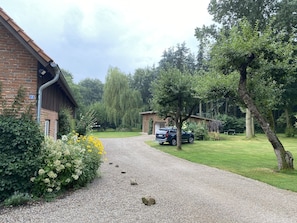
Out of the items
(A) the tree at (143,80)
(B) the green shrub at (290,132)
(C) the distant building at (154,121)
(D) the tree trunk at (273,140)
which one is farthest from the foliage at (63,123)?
(A) the tree at (143,80)

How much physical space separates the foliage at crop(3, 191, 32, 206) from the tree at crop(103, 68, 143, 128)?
1310 inches

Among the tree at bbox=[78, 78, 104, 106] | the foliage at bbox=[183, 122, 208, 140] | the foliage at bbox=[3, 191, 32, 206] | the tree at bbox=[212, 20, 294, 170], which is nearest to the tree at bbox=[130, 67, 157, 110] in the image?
the tree at bbox=[78, 78, 104, 106]

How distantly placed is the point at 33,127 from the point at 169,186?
3860mm

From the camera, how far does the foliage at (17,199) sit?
525 cm

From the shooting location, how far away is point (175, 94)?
1739 cm

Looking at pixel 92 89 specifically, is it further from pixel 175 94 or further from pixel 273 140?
pixel 273 140

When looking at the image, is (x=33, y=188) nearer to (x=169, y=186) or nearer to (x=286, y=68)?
(x=169, y=186)

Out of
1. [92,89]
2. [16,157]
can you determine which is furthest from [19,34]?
[92,89]

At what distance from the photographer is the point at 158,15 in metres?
17.6

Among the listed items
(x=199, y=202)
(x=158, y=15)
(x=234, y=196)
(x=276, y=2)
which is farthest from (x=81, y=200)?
(x=276, y=2)

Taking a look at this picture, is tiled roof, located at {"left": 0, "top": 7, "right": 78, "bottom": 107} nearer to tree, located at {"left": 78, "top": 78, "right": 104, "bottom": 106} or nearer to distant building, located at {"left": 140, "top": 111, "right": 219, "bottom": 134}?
distant building, located at {"left": 140, "top": 111, "right": 219, "bottom": 134}

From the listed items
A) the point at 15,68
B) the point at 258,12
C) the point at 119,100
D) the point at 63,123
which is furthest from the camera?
the point at 119,100

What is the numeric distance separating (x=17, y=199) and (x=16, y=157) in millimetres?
873

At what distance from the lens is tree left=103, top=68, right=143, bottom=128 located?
39000 mm
